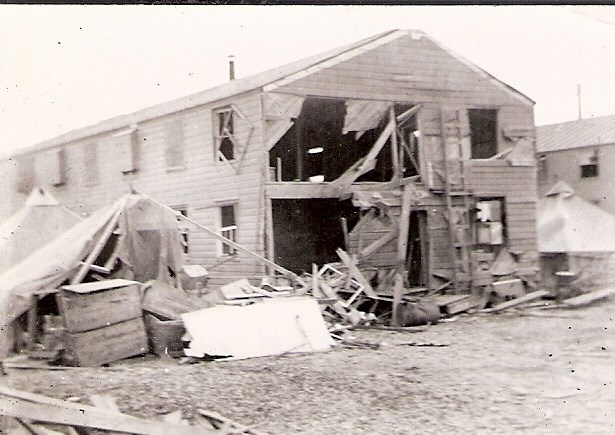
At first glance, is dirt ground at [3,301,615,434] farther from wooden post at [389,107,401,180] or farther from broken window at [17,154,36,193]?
wooden post at [389,107,401,180]

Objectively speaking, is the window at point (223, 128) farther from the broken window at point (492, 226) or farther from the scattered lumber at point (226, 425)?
the scattered lumber at point (226, 425)

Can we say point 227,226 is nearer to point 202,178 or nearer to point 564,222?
point 202,178

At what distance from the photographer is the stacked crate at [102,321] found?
7055 mm

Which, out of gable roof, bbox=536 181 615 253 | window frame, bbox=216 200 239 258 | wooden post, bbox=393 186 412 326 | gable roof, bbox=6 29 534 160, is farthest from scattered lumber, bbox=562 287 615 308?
window frame, bbox=216 200 239 258

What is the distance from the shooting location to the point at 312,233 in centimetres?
1571

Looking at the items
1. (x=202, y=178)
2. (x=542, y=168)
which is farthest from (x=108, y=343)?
(x=542, y=168)

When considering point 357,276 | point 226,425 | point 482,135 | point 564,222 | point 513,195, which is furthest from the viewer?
point 482,135

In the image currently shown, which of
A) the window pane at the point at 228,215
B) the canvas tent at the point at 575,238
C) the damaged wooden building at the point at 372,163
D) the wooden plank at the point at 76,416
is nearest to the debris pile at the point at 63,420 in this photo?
the wooden plank at the point at 76,416

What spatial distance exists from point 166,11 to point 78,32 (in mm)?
881

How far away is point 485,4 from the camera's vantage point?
6.05 meters

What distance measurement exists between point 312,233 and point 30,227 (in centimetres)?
1004

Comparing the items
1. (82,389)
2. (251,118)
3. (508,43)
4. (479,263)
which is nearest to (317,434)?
(82,389)

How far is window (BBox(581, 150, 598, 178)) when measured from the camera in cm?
935

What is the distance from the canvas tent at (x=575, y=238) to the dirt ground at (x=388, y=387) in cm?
140
